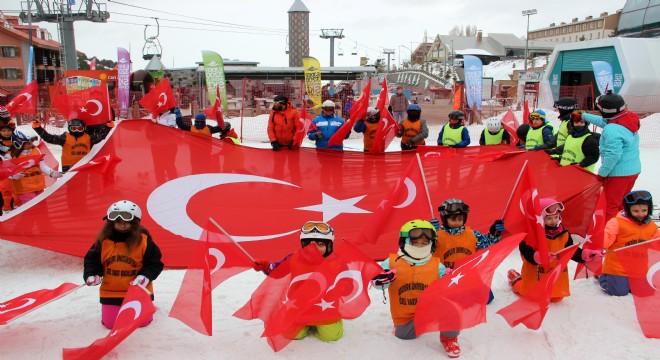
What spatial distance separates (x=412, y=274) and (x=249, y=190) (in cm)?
296

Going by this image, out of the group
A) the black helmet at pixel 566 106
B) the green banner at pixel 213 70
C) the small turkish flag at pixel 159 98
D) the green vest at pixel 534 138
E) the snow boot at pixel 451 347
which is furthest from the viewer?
the green banner at pixel 213 70

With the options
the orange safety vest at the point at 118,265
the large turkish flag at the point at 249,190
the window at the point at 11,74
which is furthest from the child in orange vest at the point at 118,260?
the window at the point at 11,74

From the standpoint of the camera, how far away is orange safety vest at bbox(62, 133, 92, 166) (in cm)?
721

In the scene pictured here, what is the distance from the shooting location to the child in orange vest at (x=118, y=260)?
14.0 ft

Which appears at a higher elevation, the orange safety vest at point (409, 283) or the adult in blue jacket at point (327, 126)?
the adult in blue jacket at point (327, 126)

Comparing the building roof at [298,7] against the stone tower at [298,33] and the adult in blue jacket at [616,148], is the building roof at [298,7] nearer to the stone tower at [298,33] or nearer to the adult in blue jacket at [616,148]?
the stone tower at [298,33]

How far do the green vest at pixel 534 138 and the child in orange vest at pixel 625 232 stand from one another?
107 inches

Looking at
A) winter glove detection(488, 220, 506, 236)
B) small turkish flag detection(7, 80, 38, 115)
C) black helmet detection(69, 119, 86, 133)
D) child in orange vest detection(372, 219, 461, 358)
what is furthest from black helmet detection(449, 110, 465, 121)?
small turkish flag detection(7, 80, 38, 115)

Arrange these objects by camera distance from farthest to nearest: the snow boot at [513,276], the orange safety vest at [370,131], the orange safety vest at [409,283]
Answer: the orange safety vest at [370,131] → the snow boot at [513,276] → the orange safety vest at [409,283]

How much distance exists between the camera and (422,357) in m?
3.89

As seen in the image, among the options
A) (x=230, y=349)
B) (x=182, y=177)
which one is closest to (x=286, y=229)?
(x=182, y=177)

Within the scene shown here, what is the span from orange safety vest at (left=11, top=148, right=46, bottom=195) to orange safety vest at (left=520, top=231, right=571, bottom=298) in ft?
20.4

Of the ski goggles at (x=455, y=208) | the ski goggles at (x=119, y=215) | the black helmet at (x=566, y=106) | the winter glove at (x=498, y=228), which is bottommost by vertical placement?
the winter glove at (x=498, y=228)

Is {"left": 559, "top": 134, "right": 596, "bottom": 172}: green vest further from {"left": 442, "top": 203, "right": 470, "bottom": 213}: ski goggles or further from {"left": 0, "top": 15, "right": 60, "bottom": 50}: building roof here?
{"left": 0, "top": 15, "right": 60, "bottom": 50}: building roof
